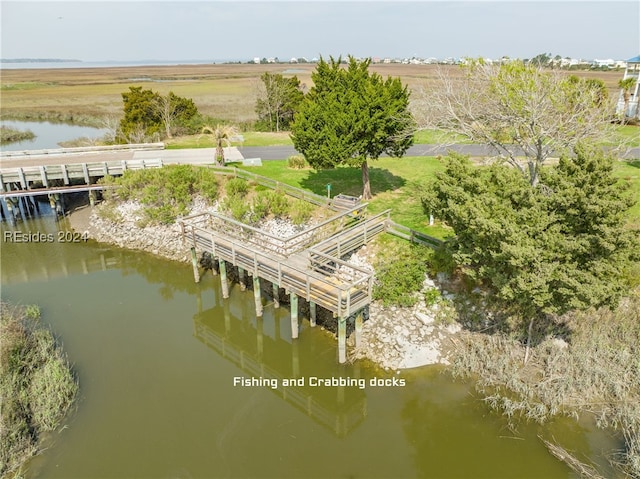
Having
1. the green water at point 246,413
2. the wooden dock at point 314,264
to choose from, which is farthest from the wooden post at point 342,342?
the green water at point 246,413

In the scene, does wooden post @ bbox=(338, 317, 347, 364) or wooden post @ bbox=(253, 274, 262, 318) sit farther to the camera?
wooden post @ bbox=(253, 274, 262, 318)

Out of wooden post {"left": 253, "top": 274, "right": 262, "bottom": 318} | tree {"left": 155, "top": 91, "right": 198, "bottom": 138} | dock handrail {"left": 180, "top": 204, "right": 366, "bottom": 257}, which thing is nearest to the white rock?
dock handrail {"left": 180, "top": 204, "right": 366, "bottom": 257}

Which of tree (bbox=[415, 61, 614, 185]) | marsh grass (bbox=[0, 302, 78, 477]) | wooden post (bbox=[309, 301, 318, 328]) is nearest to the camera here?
marsh grass (bbox=[0, 302, 78, 477])

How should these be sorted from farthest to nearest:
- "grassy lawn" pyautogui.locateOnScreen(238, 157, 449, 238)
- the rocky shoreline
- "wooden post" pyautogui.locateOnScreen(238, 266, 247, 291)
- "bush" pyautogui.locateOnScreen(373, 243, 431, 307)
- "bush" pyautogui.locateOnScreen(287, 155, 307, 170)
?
"bush" pyautogui.locateOnScreen(287, 155, 307, 170) < "grassy lawn" pyautogui.locateOnScreen(238, 157, 449, 238) < "wooden post" pyautogui.locateOnScreen(238, 266, 247, 291) < "bush" pyautogui.locateOnScreen(373, 243, 431, 307) < the rocky shoreline

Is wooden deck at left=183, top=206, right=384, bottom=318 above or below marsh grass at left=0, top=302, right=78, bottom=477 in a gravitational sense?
above

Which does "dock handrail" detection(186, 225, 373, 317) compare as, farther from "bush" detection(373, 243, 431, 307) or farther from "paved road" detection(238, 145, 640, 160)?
"paved road" detection(238, 145, 640, 160)

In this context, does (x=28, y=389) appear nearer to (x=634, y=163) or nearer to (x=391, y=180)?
(x=391, y=180)

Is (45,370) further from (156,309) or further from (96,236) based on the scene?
(96,236)

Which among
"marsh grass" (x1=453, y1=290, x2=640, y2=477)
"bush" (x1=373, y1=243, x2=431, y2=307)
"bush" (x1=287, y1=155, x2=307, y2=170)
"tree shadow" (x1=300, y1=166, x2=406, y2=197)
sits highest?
"bush" (x1=287, y1=155, x2=307, y2=170)
